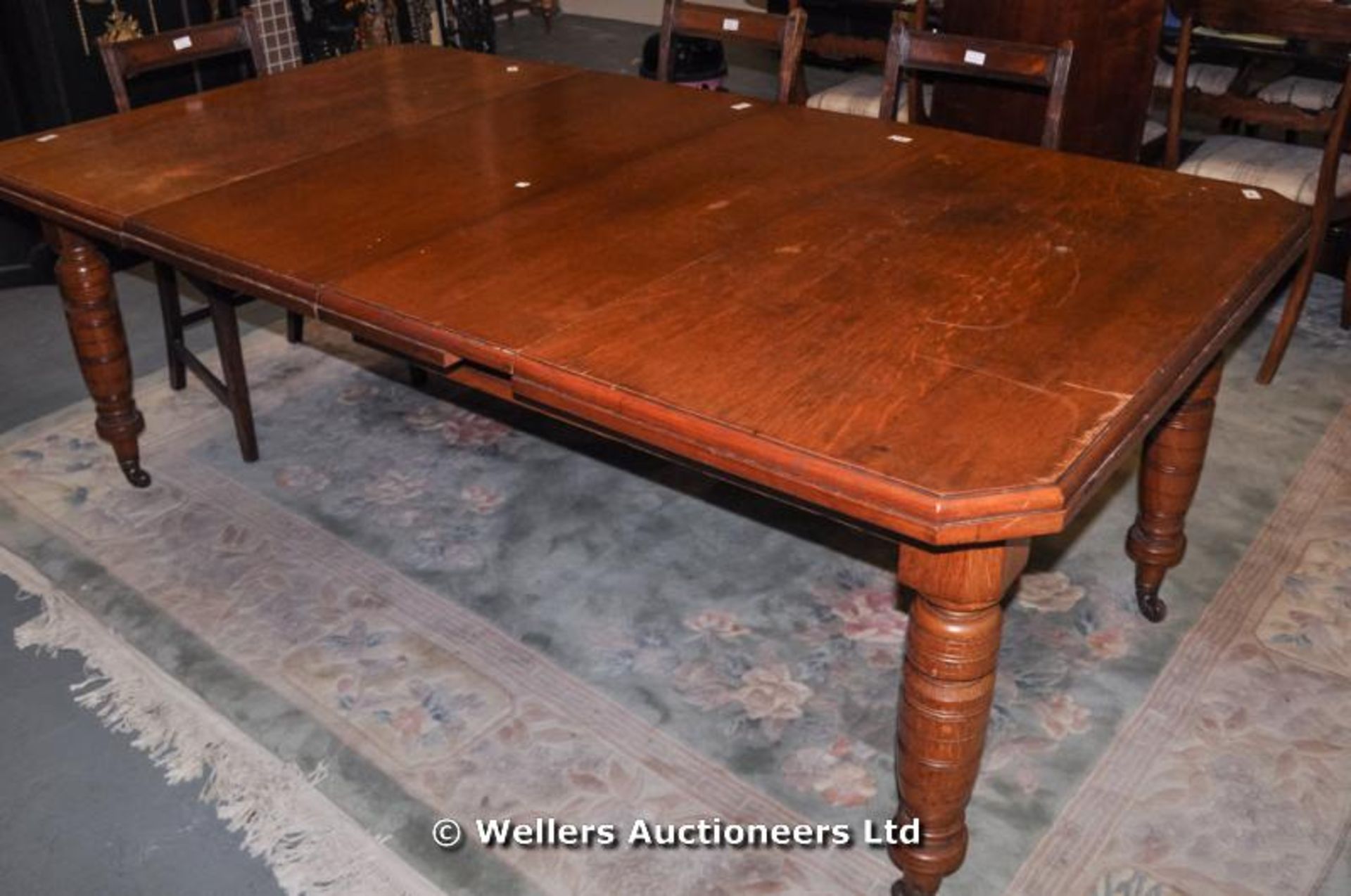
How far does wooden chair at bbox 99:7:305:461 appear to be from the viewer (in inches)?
106

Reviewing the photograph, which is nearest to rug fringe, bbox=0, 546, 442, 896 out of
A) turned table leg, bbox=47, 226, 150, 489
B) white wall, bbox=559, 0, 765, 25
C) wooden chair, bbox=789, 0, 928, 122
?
turned table leg, bbox=47, 226, 150, 489

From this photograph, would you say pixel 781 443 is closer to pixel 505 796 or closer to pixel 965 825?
pixel 965 825

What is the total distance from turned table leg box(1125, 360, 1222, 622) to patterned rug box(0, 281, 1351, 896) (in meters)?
0.10

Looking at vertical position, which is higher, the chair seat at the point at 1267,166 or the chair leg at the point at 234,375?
the chair seat at the point at 1267,166

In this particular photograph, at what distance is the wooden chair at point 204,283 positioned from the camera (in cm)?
268

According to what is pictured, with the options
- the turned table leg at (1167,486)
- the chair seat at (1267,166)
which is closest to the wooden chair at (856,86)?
the chair seat at (1267,166)

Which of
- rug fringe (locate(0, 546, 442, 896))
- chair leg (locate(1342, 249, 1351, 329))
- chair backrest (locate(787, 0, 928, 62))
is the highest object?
chair backrest (locate(787, 0, 928, 62))

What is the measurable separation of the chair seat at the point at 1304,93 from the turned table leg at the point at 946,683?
2.61 meters

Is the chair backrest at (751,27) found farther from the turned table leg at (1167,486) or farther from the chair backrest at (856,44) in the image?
the turned table leg at (1167,486)

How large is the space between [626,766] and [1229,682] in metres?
1.03

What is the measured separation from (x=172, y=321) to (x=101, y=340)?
0.43 metres

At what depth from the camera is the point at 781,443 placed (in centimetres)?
138

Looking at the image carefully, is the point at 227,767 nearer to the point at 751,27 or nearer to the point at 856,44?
the point at 751,27

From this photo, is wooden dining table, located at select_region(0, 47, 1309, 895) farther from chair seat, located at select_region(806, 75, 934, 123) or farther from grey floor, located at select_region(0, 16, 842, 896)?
chair seat, located at select_region(806, 75, 934, 123)
